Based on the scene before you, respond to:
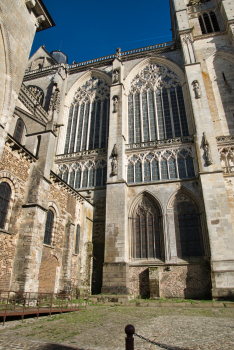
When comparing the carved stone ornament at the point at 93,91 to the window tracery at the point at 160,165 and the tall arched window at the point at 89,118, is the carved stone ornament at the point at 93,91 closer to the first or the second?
the tall arched window at the point at 89,118

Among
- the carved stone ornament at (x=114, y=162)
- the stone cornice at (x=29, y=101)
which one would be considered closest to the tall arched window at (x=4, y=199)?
the carved stone ornament at (x=114, y=162)

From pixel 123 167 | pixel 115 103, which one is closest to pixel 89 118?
pixel 115 103

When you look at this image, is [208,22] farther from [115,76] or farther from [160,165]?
[160,165]

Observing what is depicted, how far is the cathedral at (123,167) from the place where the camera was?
408 inches

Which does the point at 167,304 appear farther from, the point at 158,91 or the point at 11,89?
the point at 158,91

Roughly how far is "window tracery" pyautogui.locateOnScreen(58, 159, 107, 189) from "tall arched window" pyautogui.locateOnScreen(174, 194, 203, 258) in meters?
6.28

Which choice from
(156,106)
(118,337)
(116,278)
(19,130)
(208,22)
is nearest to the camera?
(118,337)

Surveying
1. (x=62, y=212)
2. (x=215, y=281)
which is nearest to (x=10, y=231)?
(x=62, y=212)

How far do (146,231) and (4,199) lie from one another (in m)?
9.82

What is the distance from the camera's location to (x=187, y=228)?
1580cm

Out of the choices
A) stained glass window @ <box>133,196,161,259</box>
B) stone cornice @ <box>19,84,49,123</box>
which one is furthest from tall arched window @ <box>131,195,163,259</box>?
stone cornice @ <box>19,84,49,123</box>

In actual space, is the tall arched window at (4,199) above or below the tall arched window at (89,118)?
below

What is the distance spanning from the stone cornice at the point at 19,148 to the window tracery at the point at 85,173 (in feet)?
24.7

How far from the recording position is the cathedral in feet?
34.0
